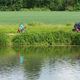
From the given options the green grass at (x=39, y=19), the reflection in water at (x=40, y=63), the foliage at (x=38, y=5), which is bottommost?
the foliage at (x=38, y=5)

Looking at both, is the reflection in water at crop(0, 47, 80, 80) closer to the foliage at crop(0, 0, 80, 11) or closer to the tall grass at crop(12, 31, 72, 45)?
the tall grass at crop(12, 31, 72, 45)

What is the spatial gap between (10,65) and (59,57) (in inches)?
224

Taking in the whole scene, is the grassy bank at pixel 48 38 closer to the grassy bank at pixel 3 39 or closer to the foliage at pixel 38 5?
the grassy bank at pixel 3 39

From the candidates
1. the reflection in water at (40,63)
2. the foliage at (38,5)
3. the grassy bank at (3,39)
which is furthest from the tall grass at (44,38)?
the foliage at (38,5)

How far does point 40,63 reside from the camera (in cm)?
3388

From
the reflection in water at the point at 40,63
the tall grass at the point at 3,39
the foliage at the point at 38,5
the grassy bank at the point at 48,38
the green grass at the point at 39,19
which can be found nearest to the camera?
the reflection in water at the point at 40,63

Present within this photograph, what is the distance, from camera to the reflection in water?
2853 cm

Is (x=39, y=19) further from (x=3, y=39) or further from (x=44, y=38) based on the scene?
(x=3, y=39)

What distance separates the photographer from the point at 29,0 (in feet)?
353

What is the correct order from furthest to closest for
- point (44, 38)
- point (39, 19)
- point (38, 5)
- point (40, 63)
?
point (38, 5) < point (39, 19) < point (44, 38) < point (40, 63)

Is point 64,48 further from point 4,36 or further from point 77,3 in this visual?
point 77,3

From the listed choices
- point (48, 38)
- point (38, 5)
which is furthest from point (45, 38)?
point (38, 5)

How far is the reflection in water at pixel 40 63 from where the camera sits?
2853 cm

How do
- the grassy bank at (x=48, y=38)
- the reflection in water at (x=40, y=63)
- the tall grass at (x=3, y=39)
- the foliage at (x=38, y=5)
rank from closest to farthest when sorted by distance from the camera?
the reflection in water at (x=40, y=63)
the tall grass at (x=3, y=39)
the grassy bank at (x=48, y=38)
the foliage at (x=38, y=5)
